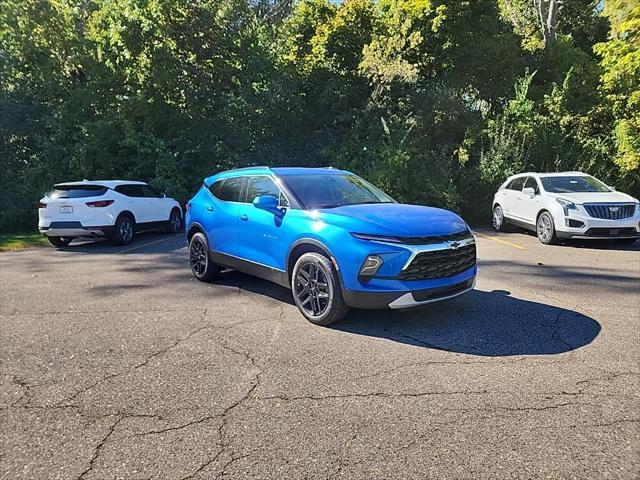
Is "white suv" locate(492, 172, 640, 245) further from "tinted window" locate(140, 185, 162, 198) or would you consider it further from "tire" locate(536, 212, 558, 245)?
"tinted window" locate(140, 185, 162, 198)

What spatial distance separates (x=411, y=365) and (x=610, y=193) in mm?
9422

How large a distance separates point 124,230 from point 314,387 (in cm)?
924

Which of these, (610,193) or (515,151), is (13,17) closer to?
(515,151)

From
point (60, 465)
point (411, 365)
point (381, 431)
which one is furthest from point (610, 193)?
point (60, 465)

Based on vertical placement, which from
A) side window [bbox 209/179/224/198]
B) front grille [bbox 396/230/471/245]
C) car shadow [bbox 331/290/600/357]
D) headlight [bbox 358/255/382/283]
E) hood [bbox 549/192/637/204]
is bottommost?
car shadow [bbox 331/290/600/357]

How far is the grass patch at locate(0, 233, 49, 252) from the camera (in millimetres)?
11998

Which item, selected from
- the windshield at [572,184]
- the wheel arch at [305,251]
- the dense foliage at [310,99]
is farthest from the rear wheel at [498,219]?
the wheel arch at [305,251]

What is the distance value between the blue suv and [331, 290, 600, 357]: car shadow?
0.32 metres

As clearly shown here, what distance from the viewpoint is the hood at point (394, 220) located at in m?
4.87

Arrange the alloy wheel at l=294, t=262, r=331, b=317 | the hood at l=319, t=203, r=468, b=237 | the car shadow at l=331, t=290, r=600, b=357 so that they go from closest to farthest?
the car shadow at l=331, t=290, r=600, b=357
the hood at l=319, t=203, r=468, b=237
the alloy wheel at l=294, t=262, r=331, b=317

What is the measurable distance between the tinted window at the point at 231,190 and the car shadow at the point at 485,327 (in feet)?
7.79

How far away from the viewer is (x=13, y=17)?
55.7 feet

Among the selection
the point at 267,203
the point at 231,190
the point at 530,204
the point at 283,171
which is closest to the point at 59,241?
the point at 231,190

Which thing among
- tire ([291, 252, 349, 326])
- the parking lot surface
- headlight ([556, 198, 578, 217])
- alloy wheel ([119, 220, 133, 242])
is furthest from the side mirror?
headlight ([556, 198, 578, 217])
